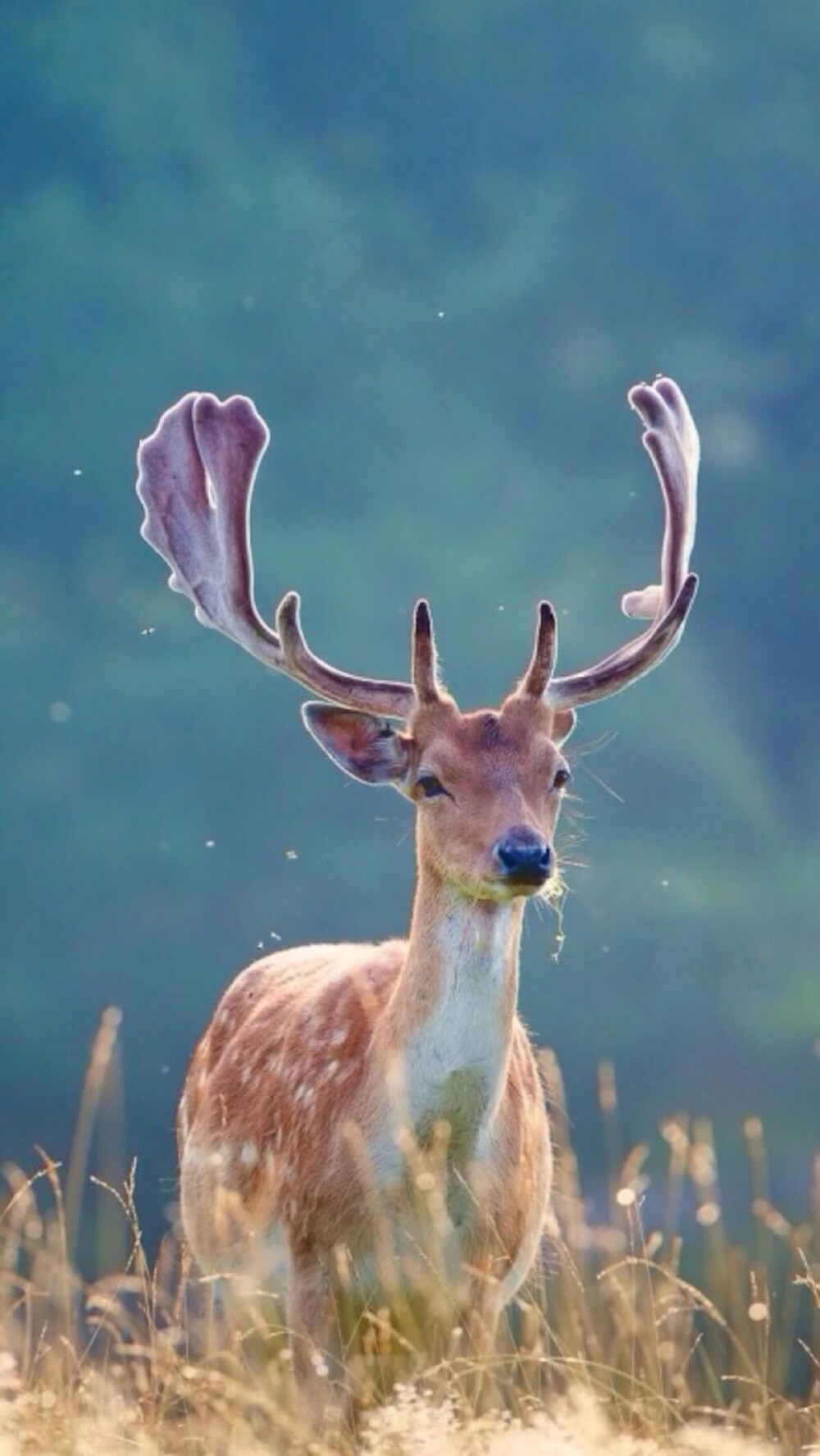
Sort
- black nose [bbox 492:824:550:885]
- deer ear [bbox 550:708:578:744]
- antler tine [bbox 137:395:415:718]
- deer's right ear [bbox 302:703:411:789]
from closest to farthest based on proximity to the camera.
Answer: black nose [bbox 492:824:550:885]
deer's right ear [bbox 302:703:411:789]
deer ear [bbox 550:708:578:744]
antler tine [bbox 137:395:415:718]

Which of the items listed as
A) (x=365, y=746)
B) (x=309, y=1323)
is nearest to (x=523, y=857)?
(x=365, y=746)

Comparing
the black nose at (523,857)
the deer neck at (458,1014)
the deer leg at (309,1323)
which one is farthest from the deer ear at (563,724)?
the deer leg at (309,1323)

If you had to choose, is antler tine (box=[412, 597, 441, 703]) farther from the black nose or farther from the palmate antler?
the black nose

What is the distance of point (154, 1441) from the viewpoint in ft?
13.8

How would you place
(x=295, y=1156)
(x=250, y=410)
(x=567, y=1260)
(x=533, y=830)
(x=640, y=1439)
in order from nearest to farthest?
(x=640, y=1439)
(x=567, y=1260)
(x=533, y=830)
(x=295, y=1156)
(x=250, y=410)

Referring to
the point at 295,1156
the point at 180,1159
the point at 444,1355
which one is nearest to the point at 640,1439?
the point at 444,1355

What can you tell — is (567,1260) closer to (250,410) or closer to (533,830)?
(533,830)

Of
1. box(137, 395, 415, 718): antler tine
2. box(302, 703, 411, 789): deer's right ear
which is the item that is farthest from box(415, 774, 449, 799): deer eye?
box(137, 395, 415, 718): antler tine

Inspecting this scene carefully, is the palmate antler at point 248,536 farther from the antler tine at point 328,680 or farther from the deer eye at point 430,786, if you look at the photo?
the deer eye at point 430,786

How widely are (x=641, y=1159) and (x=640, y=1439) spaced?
1116 millimetres

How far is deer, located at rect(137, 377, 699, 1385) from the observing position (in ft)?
19.7

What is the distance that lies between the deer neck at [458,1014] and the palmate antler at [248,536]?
3.34 ft

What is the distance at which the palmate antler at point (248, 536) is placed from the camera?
696cm

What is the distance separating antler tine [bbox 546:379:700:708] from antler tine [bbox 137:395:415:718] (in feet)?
3.94
